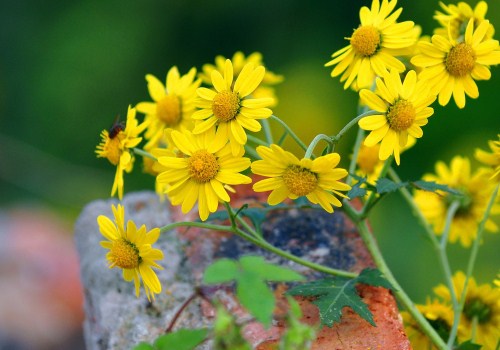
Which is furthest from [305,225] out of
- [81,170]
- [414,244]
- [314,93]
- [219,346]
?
[81,170]

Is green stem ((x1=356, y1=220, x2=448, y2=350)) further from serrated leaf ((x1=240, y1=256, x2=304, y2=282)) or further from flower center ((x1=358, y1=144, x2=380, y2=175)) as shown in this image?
serrated leaf ((x1=240, y1=256, x2=304, y2=282))

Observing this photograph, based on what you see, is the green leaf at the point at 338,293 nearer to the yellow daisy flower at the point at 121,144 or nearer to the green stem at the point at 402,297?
the green stem at the point at 402,297

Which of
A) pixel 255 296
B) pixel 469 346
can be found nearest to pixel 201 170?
pixel 255 296

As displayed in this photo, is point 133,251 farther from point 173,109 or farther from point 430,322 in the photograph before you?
point 430,322

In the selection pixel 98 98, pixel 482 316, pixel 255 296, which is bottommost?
pixel 255 296

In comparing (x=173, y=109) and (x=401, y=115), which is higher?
(x=173, y=109)

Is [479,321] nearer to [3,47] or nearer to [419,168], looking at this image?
[419,168]

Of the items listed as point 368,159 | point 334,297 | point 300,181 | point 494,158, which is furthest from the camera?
point 368,159
